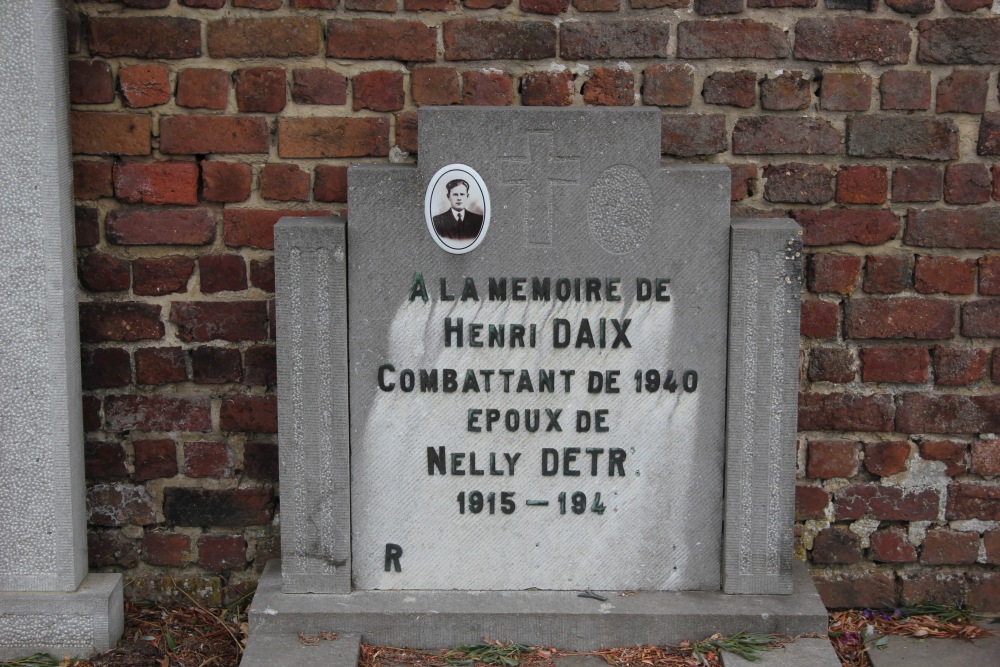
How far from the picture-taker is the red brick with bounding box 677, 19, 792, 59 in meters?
3.09

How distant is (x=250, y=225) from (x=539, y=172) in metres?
0.86

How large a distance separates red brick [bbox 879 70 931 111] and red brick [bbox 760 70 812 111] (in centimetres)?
21

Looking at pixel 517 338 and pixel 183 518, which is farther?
pixel 183 518

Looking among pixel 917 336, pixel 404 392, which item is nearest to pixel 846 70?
pixel 917 336

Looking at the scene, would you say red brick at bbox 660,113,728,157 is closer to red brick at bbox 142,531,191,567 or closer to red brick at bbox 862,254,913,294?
red brick at bbox 862,254,913,294

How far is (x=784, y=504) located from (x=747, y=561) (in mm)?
179

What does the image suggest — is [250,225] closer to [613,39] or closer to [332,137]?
[332,137]

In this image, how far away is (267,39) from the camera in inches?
121

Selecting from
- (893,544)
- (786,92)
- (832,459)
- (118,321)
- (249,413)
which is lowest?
(893,544)

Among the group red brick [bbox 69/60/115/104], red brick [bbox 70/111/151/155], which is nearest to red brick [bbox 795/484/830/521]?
red brick [bbox 70/111/151/155]

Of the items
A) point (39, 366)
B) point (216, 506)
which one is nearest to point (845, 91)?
point (216, 506)

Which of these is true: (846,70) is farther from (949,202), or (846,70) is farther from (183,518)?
(183,518)

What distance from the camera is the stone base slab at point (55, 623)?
2.96 m

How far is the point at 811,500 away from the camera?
3268 mm
